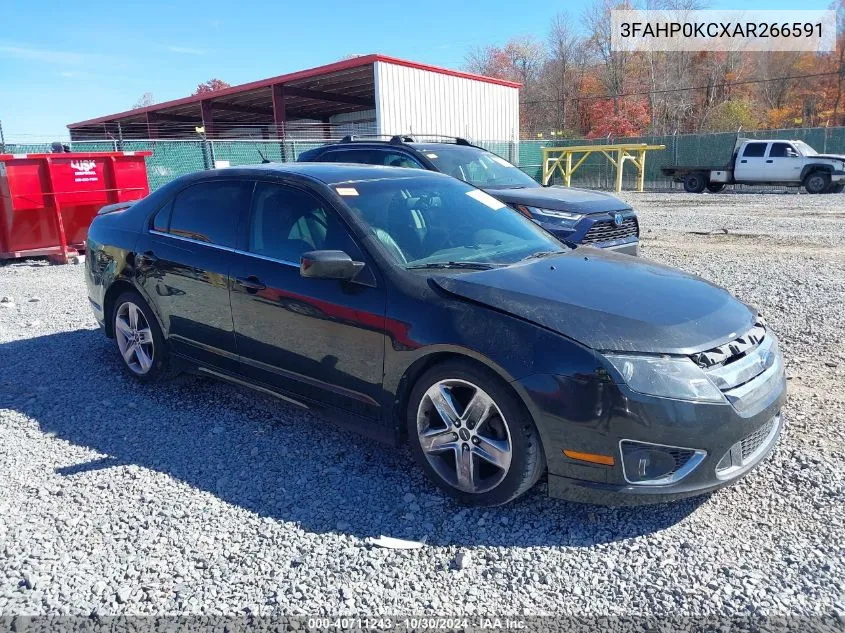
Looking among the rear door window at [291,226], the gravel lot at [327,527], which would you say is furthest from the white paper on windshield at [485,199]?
the gravel lot at [327,527]

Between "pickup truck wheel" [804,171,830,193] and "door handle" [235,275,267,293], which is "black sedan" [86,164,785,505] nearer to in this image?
"door handle" [235,275,267,293]

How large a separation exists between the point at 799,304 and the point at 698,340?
190 inches

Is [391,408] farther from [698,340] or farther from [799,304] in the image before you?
[799,304]

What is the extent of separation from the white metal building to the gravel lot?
1886 centimetres

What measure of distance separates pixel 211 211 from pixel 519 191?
14.8ft

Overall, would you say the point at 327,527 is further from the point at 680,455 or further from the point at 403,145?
the point at 403,145

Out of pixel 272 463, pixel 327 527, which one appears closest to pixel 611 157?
pixel 272 463

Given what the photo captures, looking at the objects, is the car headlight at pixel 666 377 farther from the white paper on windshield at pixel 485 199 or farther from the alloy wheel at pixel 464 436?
the white paper on windshield at pixel 485 199

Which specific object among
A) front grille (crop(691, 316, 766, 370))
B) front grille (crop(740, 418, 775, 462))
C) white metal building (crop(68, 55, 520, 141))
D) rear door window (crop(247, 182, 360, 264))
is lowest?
front grille (crop(740, 418, 775, 462))

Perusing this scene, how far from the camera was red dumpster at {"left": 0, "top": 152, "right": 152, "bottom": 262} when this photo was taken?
1015 centimetres

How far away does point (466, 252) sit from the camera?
148 inches

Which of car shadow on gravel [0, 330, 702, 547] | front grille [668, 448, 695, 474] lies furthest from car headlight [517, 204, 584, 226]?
front grille [668, 448, 695, 474]

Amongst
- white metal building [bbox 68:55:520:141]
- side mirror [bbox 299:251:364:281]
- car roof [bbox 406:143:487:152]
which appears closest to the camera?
side mirror [bbox 299:251:364:281]

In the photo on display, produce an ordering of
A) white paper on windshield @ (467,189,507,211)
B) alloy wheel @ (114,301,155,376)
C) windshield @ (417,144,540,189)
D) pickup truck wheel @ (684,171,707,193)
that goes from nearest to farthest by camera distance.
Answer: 1. white paper on windshield @ (467,189,507,211)
2. alloy wheel @ (114,301,155,376)
3. windshield @ (417,144,540,189)
4. pickup truck wheel @ (684,171,707,193)
